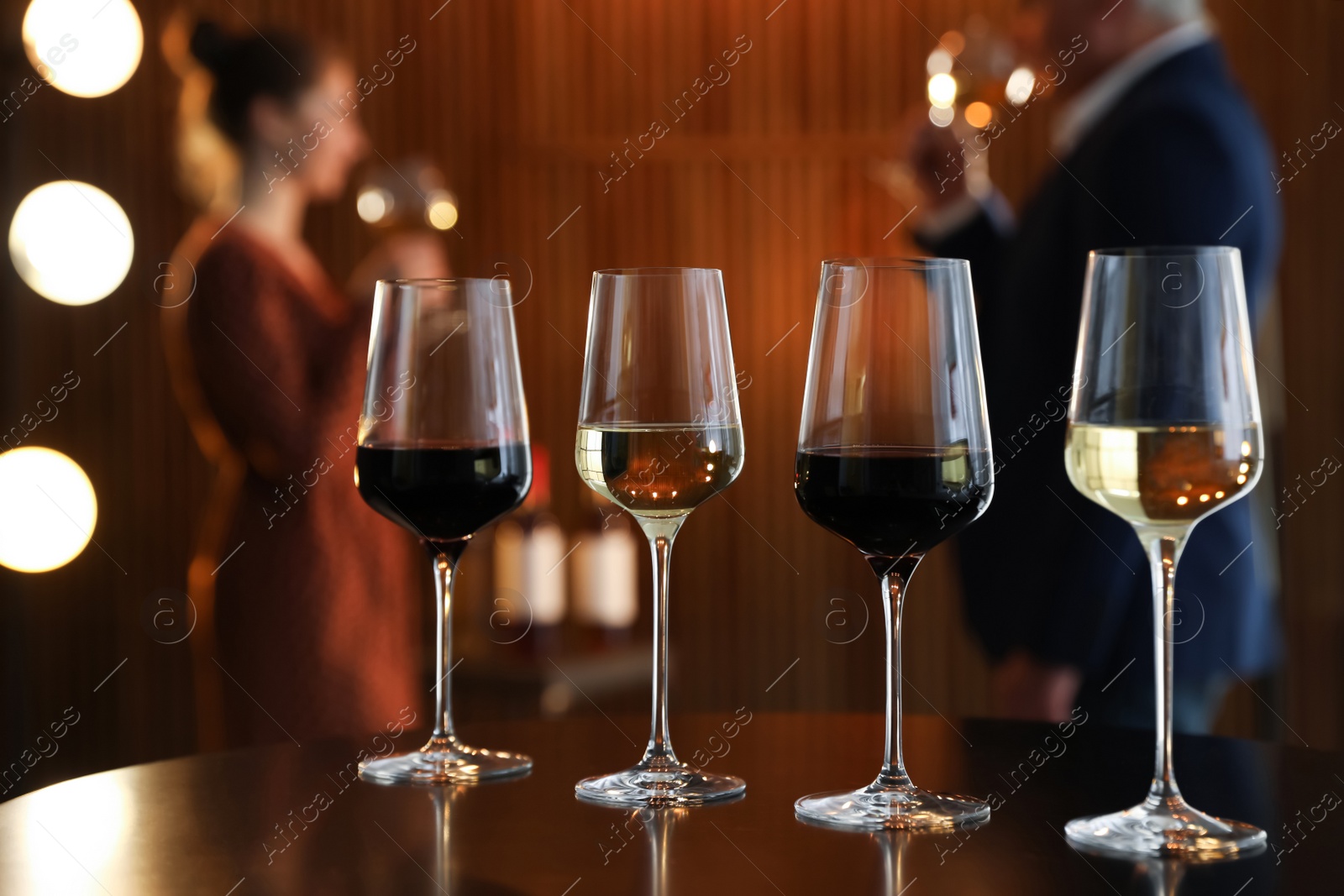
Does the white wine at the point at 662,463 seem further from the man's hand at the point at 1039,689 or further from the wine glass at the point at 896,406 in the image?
the man's hand at the point at 1039,689

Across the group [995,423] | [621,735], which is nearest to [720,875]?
[621,735]

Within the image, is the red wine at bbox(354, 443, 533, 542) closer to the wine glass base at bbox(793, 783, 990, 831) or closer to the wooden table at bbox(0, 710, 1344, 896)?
the wooden table at bbox(0, 710, 1344, 896)

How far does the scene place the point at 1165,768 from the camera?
0.72 m

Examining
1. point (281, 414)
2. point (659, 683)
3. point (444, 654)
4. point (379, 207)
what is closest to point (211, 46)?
point (379, 207)

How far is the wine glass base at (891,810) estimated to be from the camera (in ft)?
2.36

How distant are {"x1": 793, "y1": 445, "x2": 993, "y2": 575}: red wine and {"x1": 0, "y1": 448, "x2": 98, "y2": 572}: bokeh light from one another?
9.44 ft

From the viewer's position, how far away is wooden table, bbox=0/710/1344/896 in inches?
24.7

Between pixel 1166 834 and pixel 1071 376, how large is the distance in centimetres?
118

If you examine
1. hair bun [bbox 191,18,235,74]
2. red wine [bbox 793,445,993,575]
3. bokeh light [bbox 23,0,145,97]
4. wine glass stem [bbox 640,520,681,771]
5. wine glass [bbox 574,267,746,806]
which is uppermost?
bokeh light [bbox 23,0,145,97]

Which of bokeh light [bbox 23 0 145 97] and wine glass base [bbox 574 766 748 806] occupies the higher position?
bokeh light [bbox 23 0 145 97]

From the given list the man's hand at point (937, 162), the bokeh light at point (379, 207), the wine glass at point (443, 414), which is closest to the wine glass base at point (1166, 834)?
the wine glass at point (443, 414)

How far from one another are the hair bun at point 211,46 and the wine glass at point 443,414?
156cm

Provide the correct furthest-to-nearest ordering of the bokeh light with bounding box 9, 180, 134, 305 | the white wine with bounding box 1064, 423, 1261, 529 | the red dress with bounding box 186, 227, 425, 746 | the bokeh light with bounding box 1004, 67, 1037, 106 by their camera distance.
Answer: the bokeh light with bounding box 9, 180, 134, 305 → the bokeh light with bounding box 1004, 67, 1037, 106 → the red dress with bounding box 186, 227, 425, 746 → the white wine with bounding box 1064, 423, 1261, 529

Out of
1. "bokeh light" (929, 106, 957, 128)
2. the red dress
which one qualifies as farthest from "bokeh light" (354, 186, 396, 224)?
"bokeh light" (929, 106, 957, 128)
